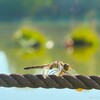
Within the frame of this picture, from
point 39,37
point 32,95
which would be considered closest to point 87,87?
point 32,95

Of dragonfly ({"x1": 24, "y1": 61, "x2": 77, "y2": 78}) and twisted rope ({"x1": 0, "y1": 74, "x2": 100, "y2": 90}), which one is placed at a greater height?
dragonfly ({"x1": 24, "y1": 61, "x2": 77, "y2": 78})

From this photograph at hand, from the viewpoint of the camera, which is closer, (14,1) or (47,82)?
(47,82)

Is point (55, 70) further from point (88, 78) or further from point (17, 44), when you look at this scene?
point (17, 44)

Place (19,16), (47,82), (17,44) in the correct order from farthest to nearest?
(19,16) < (17,44) < (47,82)

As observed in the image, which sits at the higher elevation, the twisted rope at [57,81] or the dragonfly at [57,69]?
the dragonfly at [57,69]

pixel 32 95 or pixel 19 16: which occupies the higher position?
pixel 19 16

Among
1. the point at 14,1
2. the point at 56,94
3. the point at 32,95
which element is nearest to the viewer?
the point at 56,94

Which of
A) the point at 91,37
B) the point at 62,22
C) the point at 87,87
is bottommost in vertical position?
the point at 87,87
